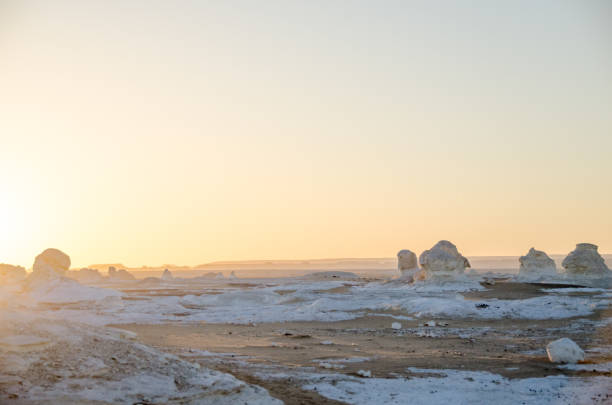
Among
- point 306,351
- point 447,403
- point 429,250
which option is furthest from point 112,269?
point 447,403

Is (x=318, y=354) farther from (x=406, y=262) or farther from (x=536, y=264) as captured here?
(x=406, y=262)

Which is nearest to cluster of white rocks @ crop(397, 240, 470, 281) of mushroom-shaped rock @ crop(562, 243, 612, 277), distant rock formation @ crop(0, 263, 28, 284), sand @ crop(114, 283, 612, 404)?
mushroom-shaped rock @ crop(562, 243, 612, 277)

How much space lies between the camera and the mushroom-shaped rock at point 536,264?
59.7 m

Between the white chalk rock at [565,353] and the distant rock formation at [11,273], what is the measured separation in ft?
212

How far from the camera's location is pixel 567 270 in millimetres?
55156

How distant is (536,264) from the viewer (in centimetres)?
6028

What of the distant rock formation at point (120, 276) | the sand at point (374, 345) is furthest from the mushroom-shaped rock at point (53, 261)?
the distant rock formation at point (120, 276)

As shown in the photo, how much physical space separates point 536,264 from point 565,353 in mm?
48085

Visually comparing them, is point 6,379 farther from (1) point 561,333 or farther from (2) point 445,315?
(2) point 445,315

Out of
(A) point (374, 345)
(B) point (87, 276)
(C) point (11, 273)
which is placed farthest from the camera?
(B) point (87, 276)

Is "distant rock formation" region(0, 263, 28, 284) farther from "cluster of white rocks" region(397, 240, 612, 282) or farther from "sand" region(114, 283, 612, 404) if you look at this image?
"cluster of white rocks" region(397, 240, 612, 282)

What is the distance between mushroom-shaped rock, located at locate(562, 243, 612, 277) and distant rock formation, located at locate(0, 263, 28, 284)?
209ft

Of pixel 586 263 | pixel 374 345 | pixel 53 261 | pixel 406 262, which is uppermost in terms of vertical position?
pixel 53 261

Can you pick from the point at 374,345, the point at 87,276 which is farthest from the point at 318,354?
the point at 87,276
